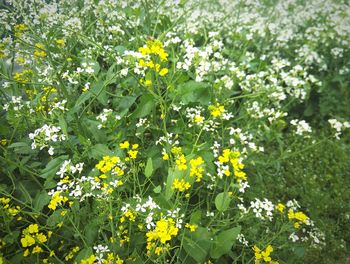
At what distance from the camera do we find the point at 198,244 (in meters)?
1.78

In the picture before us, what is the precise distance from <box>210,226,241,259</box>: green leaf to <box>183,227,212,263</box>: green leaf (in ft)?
0.12

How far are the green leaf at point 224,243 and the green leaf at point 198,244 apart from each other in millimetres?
36

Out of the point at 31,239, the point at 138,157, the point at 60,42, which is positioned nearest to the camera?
the point at 31,239

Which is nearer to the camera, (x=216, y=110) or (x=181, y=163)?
(x=181, y=163)

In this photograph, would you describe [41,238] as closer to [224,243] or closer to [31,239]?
[31,239]

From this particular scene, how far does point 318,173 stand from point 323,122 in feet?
2.75

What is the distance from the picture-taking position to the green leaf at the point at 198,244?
175 centimetres

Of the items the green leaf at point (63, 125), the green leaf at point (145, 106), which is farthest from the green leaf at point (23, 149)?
the green leaf at point (145, 106)

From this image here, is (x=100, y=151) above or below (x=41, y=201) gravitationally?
above

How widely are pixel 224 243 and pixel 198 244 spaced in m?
0.12

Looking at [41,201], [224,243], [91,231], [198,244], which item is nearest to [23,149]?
[41,201]

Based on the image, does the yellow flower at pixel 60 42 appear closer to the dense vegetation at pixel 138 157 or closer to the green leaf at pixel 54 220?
the dense vegetation at pixel 138 157

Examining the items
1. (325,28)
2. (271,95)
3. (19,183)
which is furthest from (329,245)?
(325,28)

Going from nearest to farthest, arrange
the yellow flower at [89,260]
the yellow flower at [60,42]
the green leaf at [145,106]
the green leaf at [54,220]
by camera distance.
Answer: the yellow flower at [89,260] → the green leaf at [54,220] → the green leaf at [145,106] → the yellow flower at [60,42]
